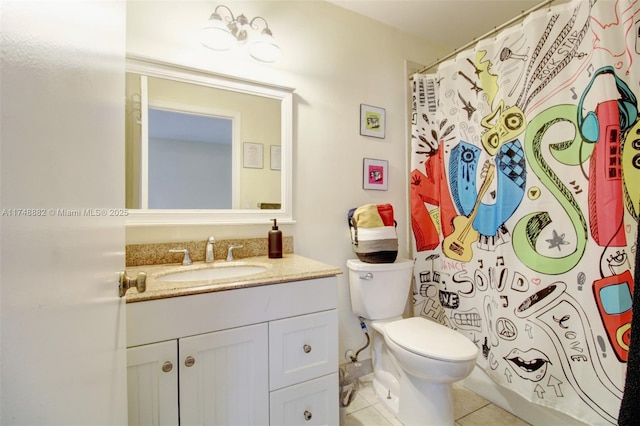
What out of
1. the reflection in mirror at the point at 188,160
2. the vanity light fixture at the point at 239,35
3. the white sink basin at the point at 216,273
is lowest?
the white sink basin at the point at 216,273

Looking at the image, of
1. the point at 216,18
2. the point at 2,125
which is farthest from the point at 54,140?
the point at 216,18

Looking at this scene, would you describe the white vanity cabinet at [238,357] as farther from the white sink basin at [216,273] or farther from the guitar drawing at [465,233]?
the guitar drawing at [465,233]

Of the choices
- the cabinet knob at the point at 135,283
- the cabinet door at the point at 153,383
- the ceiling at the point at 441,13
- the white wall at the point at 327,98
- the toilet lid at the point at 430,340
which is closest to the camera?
the cabinet knob at the point at 135,283

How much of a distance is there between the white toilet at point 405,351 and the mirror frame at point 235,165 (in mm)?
593

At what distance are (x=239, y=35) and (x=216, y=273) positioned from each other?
4.00 ft

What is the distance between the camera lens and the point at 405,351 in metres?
1.29

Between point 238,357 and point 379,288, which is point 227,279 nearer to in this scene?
point 238,357

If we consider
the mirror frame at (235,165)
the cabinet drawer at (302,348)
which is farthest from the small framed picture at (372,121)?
the cabinet drawer at (302,348)

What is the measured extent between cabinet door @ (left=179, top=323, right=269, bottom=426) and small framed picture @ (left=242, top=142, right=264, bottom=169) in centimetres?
86

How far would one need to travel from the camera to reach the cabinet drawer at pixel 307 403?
1083 millimetres

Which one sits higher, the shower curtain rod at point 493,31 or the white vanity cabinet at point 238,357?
the shower curtain rod at point 493,31

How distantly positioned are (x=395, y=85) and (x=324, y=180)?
91cm

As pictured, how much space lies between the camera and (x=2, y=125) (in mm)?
237

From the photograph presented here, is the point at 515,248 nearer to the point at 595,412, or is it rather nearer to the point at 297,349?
the point at 595,412
